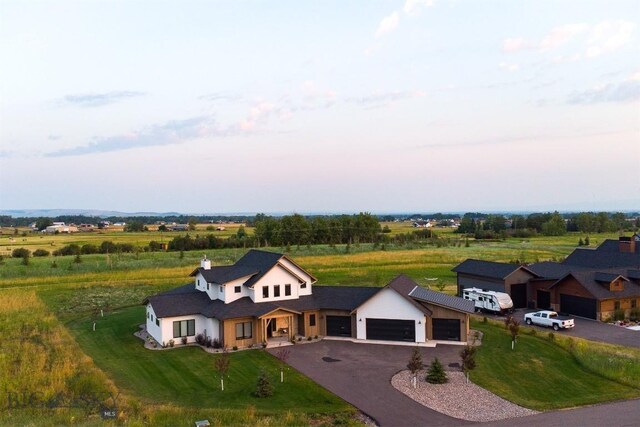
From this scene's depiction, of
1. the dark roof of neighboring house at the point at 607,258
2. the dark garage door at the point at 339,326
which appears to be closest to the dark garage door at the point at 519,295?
the dark roof of neighboring house at the point at 607,258

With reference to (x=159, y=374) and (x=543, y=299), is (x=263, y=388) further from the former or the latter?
(x=543, y=299)

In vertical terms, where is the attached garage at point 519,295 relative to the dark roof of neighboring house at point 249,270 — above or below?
below

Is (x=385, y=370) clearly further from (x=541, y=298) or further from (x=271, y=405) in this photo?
(x=541, y=298)

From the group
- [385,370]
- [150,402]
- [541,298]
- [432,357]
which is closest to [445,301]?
[432,357]

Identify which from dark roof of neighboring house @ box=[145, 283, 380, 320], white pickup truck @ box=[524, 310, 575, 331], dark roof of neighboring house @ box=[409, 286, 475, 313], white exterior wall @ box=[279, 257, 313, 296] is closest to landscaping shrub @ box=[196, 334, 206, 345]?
dark roof of neighboring house @ box=[145, 283, 380, 320]

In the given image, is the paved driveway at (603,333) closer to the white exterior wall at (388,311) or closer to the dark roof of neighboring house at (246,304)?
the white exterior wall at (388,311)

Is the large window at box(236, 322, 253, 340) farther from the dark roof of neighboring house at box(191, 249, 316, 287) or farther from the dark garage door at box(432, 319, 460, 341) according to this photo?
the dark garage door at box(432, 319, 460, 341)

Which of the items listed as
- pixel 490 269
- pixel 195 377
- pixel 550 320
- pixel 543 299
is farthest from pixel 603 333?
pixel 195 377
